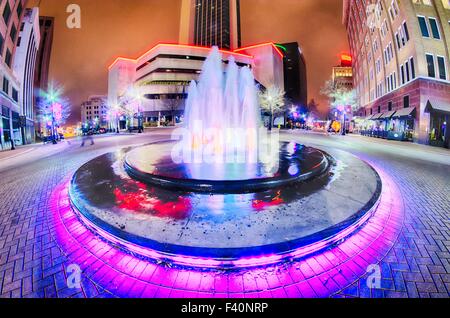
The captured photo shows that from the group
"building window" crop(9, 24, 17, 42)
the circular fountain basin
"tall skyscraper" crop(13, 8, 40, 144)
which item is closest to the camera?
the circular fountain basin

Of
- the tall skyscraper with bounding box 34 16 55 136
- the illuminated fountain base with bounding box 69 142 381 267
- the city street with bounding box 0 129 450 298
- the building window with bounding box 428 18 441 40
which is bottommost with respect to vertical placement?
the city street with bounding box 0 129 450 298

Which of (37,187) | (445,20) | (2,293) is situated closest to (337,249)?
(2,293)

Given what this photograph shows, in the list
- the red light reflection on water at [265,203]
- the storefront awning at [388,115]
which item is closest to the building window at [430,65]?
the storefront awning at [388,115]

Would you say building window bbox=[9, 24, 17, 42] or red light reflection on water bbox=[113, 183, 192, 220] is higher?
building window bbox=[9, 24, 17, 42]

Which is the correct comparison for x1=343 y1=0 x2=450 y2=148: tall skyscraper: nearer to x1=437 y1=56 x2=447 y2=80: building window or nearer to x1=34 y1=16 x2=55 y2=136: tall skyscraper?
x1=437 y1=56 x2=447 y2=80: building window

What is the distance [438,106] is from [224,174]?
29672mm

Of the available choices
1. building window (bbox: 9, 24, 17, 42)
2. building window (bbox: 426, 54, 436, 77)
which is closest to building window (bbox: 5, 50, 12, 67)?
building window (bbox: 9, 24, 17, 42)

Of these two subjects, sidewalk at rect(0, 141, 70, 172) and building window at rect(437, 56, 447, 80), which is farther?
building window at rect(437, 56, 447, 80)

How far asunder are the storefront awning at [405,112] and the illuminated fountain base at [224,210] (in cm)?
2484

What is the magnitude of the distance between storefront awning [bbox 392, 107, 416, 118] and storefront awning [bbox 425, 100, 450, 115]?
1.44m

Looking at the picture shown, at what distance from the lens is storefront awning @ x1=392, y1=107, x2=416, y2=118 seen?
25073mm

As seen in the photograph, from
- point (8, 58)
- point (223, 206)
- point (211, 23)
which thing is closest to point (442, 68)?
point (223, 206)

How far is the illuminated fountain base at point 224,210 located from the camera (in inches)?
136
